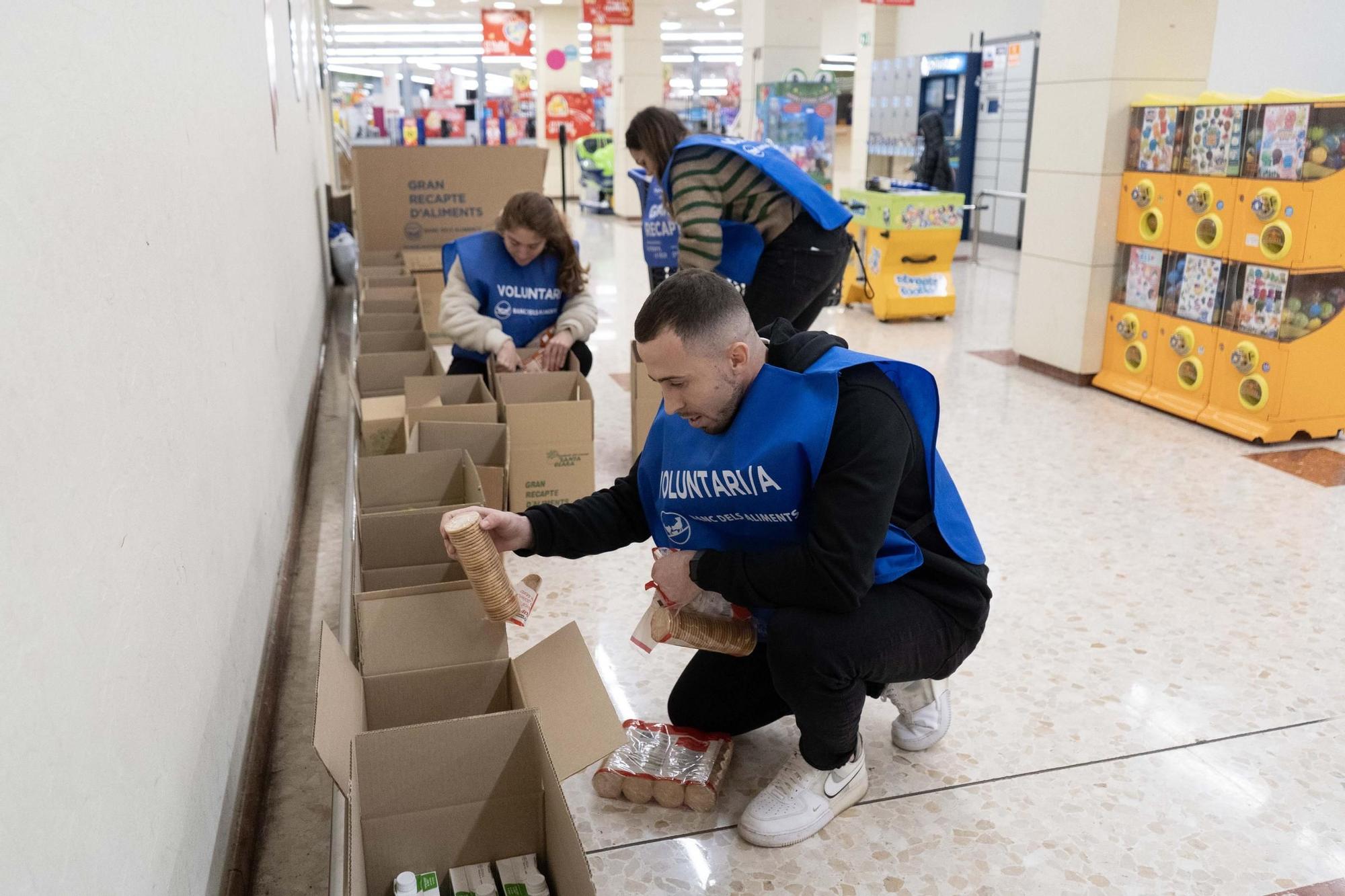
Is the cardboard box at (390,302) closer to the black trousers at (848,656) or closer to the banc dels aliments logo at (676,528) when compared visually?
the banc dels aliments logo at (676,528)

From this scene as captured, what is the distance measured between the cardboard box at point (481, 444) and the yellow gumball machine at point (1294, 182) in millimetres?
3196

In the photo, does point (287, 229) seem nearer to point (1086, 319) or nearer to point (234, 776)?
point (234, 776)

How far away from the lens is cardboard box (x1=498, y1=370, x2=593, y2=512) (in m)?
3.14

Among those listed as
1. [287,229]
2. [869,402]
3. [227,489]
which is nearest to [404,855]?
[227,489]

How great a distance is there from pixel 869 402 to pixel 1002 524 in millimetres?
1901

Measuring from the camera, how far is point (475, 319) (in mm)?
3551

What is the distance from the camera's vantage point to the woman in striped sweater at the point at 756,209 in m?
3.37

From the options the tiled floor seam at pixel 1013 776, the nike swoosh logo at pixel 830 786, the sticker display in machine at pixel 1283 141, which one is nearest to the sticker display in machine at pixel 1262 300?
the sticker display in machine at pixel 1283 141

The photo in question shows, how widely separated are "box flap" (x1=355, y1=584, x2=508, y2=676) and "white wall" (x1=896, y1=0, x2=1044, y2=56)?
10.5m

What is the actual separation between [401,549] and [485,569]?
59 cm

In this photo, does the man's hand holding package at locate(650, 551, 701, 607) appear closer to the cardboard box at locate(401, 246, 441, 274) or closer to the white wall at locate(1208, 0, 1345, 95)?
the cardboard box at locate(401, 246, 441, 274)

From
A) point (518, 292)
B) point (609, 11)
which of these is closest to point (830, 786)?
point (518, 292)

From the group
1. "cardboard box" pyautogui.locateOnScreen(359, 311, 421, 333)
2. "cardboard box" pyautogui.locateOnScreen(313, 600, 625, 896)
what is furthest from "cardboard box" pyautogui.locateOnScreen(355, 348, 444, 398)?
"cardboard box" pyautogui.locateOnScreen(313, 600, 625, 896)

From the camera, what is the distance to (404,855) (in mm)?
1611
